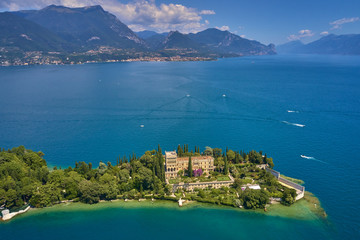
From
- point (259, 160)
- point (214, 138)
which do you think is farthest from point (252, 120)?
point (259, 160)

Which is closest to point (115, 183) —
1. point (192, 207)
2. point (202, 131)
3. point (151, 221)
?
point (151, 221)

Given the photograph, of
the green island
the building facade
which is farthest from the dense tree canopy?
the building facade

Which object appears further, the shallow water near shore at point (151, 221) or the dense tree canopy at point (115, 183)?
the dense tree canopy at point (115, 183)

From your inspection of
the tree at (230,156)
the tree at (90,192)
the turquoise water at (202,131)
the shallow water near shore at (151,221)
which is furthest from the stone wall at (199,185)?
the tree at (90,192)

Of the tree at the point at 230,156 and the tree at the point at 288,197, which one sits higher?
the tree at the point at 230,156

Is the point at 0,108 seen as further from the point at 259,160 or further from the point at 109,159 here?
the point at 259,160

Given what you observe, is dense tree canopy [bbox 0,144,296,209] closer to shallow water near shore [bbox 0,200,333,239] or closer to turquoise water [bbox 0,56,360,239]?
shallow water near shore [bbox 0,200,333,239]

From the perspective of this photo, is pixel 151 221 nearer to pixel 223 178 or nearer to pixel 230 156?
pixel 223 178

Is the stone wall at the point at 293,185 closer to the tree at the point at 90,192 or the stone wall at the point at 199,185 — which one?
the stone wall at the point at 199,185
